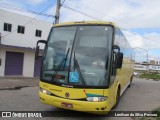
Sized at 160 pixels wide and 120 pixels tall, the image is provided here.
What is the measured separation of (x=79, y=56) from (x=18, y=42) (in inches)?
685

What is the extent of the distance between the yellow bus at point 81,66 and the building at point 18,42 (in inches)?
592

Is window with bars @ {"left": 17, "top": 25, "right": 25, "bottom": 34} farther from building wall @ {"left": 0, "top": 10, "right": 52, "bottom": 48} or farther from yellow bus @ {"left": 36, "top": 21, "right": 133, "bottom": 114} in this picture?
yellow bus @ {"left": 36, "top": 21, "right": 133, "bottom": 114}

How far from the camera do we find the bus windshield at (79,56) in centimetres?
756

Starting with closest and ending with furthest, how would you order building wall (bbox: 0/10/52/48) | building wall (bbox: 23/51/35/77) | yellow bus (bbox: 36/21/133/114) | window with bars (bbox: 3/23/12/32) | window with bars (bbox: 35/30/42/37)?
yellow bus (bbox: 36/21/133/114) < building wall (bbox: 0/10/52/48) < window with bars (bbox: 3/23/12/32) < building wall (bbox: 23/51/35/77) < window with bars (bbox: 35/30/42/37)

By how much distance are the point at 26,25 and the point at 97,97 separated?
18.8 metres

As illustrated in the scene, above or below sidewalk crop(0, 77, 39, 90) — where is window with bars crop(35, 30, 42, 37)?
above

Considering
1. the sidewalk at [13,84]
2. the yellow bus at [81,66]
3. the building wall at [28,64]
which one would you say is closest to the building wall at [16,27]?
the building wall at [28,64]

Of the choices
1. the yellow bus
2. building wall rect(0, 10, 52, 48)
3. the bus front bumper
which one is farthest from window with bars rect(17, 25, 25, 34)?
the bus front bumper

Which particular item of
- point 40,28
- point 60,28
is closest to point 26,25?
point 40,28

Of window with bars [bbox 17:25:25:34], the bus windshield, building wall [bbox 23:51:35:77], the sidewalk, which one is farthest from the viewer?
building wall [bbox 23:51:35:77]

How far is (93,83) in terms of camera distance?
7.46 meters

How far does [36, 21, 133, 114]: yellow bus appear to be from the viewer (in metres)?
7.42

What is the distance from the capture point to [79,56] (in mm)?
7840

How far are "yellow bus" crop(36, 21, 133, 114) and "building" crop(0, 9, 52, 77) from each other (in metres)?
15.0
